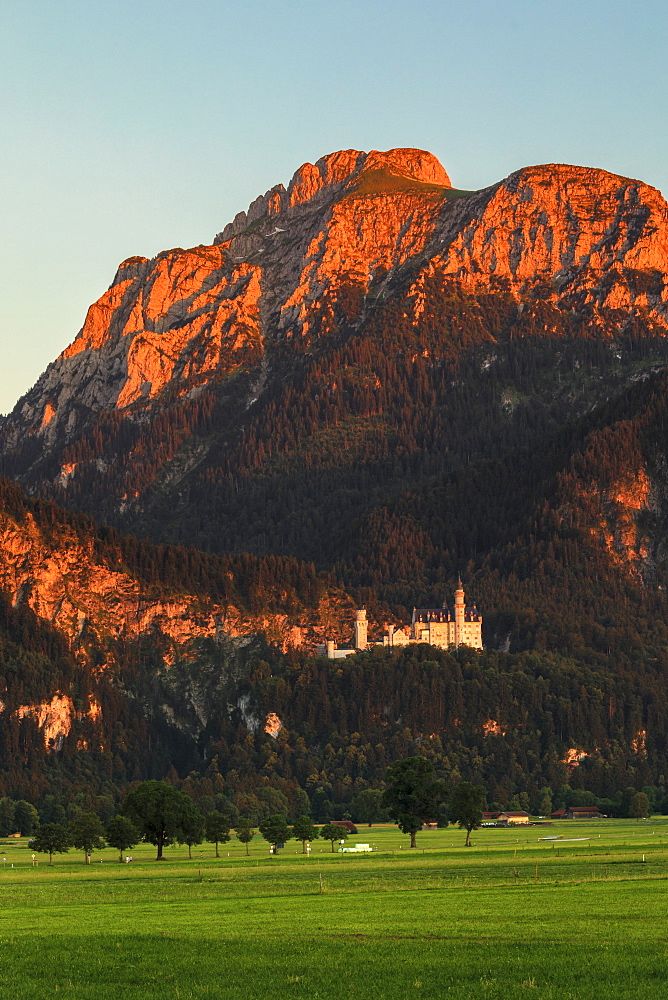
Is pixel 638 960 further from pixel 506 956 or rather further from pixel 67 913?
pixel 67 913

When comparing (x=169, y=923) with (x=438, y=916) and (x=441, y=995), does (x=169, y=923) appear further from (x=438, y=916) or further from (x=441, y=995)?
(x=441, y=995)

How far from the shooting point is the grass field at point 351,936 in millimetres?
70750

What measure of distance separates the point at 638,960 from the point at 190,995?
2039cm

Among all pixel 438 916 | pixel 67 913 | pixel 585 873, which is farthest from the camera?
pixel 585 873

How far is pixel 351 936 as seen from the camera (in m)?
86.5

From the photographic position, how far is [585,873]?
134 metres

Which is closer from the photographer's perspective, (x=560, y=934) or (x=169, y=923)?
(x=560, y=934)

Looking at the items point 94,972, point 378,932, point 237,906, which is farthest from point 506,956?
point 237,906

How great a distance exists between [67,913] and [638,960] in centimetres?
4536

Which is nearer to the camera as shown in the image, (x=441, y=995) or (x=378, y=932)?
(x=441, y=995)

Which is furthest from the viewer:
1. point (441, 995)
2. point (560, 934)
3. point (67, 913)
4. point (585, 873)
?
point (585, 873)

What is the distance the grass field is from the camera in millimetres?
70750

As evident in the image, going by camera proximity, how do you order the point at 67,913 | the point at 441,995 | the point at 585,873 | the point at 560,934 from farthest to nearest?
1. the point at 585,873
2. the point at 67,913
3. the point at 560,934
4. the point at 441,995

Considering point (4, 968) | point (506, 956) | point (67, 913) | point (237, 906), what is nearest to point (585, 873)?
point (237, 906)
